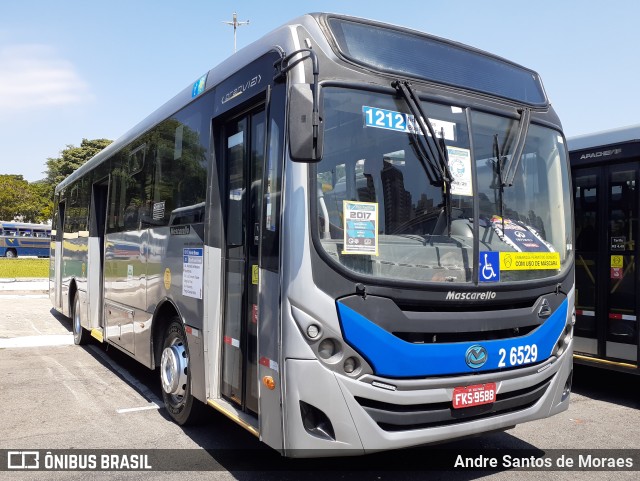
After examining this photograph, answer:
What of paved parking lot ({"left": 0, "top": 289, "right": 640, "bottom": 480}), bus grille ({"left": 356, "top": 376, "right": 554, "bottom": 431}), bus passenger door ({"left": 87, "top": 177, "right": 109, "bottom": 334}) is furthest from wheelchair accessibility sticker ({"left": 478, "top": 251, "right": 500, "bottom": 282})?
bus passenger door ({"left": 87, "top": 177, "right": 109, "bottom": 334})

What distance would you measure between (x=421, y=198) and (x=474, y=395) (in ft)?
4.51

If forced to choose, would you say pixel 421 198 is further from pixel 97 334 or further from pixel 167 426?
pixel 97 334

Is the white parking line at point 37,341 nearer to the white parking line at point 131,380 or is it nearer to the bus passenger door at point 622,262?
the white parking line at point 131,380

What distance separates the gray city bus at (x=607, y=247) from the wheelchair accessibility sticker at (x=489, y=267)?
11.2ft

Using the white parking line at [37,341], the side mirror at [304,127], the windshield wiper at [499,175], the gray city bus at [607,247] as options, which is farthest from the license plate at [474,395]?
the white parking line at [37,341]

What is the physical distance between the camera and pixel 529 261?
14.4 ft

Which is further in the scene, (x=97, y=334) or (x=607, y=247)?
(x=97, y=334)

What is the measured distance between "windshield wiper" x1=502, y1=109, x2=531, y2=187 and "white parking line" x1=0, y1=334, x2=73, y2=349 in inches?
354

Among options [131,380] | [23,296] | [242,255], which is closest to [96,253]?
[131,380]

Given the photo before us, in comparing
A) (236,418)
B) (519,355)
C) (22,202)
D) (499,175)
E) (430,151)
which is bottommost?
(236,418)

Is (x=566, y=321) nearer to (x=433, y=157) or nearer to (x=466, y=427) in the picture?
(x=466, y=427)

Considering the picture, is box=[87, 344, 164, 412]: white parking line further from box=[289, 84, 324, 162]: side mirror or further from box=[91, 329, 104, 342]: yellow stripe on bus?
box=[289, 84, 324, 162]: side mirror

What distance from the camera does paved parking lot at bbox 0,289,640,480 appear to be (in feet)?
14.9

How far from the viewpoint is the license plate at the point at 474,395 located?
392 cm
